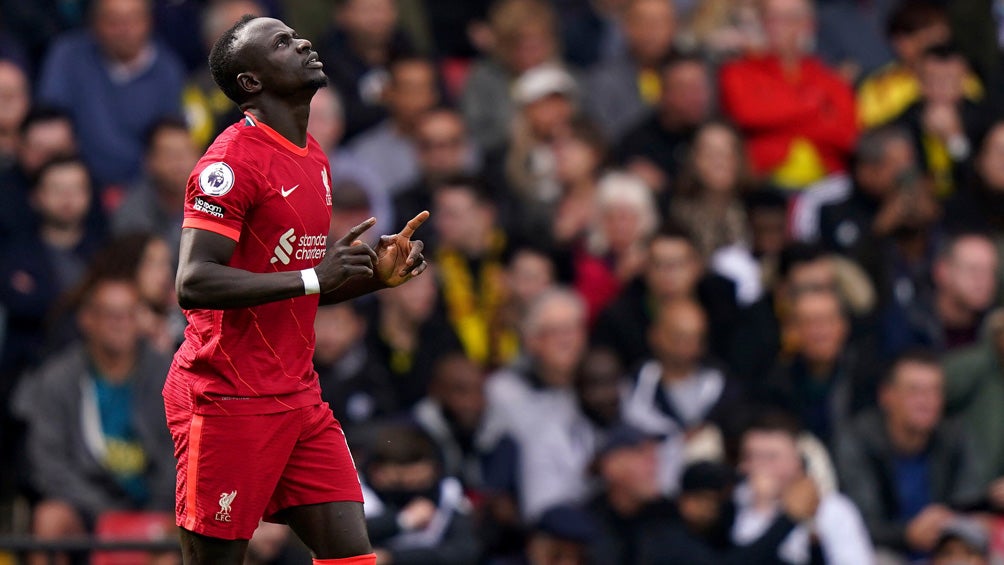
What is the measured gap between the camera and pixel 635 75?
473 inches

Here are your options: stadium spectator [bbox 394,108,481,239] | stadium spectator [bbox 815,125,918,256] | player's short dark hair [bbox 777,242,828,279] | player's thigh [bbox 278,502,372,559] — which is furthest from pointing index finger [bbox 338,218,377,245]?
stadium spectator [bbox 815,125,918,256]

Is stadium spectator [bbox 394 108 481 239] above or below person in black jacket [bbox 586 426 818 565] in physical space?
above

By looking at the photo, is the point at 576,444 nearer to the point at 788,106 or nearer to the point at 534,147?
Result: the point at 534,147

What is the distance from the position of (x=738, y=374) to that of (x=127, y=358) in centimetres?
360

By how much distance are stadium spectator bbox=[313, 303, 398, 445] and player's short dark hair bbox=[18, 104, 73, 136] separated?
208 cm

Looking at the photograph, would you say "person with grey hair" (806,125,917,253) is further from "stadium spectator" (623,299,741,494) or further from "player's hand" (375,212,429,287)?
"player's hand" (375,212,429,287)

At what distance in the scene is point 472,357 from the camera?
33.6ft

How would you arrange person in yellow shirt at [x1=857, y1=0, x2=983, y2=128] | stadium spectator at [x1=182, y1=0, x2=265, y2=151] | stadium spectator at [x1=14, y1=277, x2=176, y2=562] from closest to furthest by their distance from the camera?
stadium spectator at [x1=14, y1=277, x2=176, y2=562] < stadium spectator at [x1=182, y1=0, x2=265, y2=151] < person in yellow shirt at [x1=857, y1=0, x2=983, y2=128]

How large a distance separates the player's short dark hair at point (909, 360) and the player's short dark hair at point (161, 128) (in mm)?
4299

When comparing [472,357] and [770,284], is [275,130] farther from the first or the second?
[770,284]

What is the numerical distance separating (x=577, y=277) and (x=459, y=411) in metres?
1.49

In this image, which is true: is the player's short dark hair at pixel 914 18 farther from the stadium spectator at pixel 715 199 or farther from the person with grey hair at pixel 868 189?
the stadium spectator at pixel 715 199

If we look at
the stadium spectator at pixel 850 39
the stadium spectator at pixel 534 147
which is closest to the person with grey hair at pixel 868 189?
the stadium spectator at pixel 850 39

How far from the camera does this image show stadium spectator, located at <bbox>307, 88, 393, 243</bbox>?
1042cm
